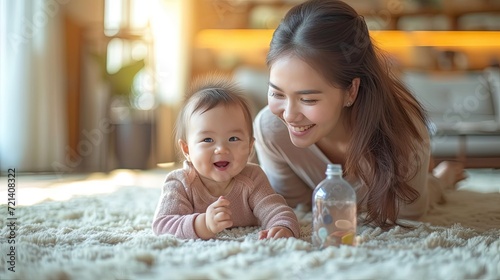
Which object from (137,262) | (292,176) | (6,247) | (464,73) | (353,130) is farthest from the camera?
(464,73)

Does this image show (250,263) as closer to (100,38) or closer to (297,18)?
(297,18)

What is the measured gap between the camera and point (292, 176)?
1.73m

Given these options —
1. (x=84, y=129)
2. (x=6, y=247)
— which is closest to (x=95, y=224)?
(x=6, y=247)

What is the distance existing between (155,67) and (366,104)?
10.0ft

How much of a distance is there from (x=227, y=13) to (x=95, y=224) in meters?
3.60

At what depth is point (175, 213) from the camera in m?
1.28

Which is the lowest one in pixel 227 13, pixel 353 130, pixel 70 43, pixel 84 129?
pixel 84 129

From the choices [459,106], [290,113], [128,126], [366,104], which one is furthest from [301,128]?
[459,106]

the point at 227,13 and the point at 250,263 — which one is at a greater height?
the point at 227,13

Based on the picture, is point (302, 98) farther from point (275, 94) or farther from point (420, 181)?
point (420, 181)

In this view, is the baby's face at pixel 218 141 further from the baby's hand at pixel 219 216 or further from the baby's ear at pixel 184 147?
the baby's hand at pixel 219 216

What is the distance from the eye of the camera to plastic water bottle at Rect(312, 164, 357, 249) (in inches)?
43.8

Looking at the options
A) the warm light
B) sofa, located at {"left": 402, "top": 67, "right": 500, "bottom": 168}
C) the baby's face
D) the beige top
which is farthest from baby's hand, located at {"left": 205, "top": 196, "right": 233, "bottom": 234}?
the warm light

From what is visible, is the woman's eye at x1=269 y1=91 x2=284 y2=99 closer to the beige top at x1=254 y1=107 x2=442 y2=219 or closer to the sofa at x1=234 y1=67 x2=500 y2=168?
the beige top at x1=254 y1=107 x2=442 y2=219
